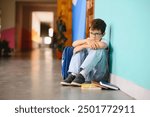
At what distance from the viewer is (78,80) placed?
326 cm

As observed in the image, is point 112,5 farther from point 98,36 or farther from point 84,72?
point 84,72

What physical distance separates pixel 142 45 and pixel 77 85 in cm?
103

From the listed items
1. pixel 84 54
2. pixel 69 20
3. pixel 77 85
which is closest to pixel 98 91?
pixel 77 85

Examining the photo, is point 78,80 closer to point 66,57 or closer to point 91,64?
point 91,64

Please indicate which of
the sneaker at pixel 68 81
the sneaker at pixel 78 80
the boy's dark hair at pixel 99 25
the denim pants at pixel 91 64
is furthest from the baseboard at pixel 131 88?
the boy's dark hair at pixel 99 25

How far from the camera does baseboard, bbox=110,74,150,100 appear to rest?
7.79 ft

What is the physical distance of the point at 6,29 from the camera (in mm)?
13844

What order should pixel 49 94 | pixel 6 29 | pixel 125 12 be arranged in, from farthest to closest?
pixel 6 29, pixel 125 12, pixel 49 94

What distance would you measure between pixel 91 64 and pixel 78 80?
9.0 inches

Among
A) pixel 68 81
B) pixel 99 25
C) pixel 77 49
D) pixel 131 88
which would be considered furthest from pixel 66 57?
pixel 131 88

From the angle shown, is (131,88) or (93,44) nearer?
(131,88)

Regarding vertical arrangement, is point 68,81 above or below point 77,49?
below

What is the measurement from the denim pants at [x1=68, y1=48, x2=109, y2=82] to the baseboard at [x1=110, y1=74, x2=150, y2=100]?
0.15m

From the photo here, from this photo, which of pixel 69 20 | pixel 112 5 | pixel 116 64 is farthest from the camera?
pixel 69 20
